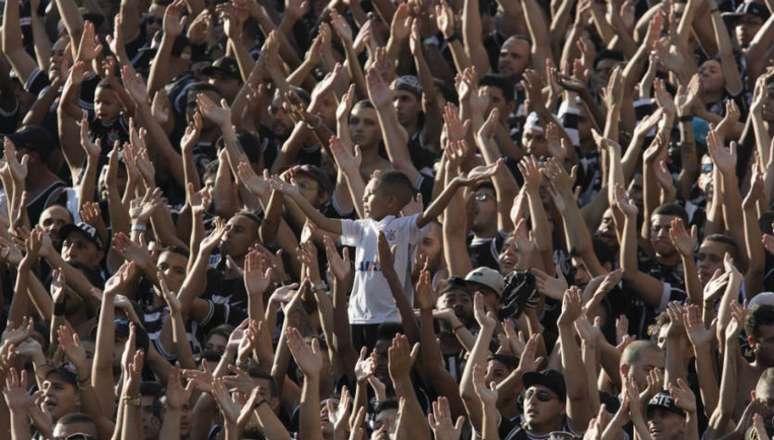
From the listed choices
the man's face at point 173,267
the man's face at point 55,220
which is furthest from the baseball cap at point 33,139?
the man's face at point 173,267

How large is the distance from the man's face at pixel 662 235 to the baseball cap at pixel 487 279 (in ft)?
3.31

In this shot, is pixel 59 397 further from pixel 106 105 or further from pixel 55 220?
pixel 106 105

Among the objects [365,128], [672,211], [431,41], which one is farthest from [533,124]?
[431,41]

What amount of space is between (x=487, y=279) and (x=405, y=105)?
2201mm

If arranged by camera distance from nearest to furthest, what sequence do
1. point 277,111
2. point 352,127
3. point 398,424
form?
point 398,424
point 352,127
point 277,111

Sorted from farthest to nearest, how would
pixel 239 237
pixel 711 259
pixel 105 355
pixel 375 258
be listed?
pixel 239 237, pixel 711 259, pixel 375 258, pixel 105 355

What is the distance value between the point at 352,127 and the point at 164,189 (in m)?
1.14

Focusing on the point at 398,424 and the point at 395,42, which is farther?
the point at 395,42

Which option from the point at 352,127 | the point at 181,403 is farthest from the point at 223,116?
the point at 181,403

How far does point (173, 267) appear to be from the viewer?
38.2ft

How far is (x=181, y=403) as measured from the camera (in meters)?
10.1

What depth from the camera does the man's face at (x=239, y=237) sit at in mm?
11703

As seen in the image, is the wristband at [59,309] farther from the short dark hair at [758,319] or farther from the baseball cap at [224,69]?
the short dark hair at [758,319]

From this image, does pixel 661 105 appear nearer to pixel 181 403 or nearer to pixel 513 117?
pixel 513 117
